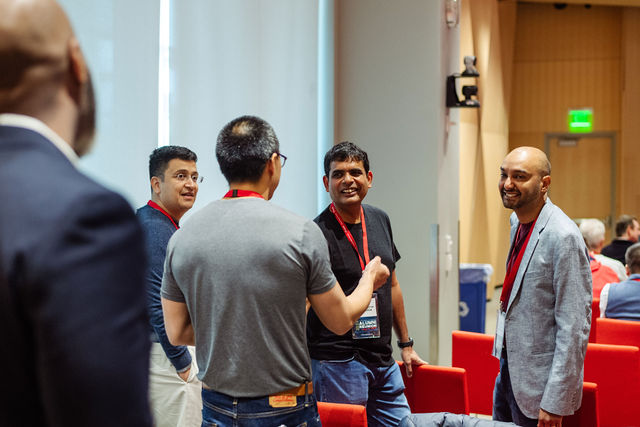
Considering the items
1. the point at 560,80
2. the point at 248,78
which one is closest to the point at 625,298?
the point at 248,78

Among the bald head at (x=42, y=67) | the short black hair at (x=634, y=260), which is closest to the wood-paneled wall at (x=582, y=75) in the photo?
the short black hair at (x=634, y=260)

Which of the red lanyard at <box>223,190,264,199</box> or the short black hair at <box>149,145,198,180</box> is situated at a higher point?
the short black hair at <box>149,145,198,180</box>

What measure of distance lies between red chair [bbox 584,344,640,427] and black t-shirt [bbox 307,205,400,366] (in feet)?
3.57

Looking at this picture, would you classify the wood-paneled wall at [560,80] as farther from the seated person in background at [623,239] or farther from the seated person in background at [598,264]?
the seated person in background at [598,264]

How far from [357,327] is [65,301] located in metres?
2.10

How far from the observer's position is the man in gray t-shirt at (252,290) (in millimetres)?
1711

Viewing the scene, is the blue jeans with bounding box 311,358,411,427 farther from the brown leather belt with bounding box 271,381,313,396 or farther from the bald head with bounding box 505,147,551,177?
the bald head with bounding box 505,147,551,177

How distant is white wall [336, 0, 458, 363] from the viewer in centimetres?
474

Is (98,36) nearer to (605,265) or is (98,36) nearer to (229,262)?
(229,262)

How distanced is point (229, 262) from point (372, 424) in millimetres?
1393

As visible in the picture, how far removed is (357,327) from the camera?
8.77 feet

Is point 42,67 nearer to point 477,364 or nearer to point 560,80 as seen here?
point 477,364

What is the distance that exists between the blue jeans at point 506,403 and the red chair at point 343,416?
770mm

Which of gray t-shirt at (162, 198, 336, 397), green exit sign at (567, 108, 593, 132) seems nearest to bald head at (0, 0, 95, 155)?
gray t-shirt at (162, 198, 336, 397)
